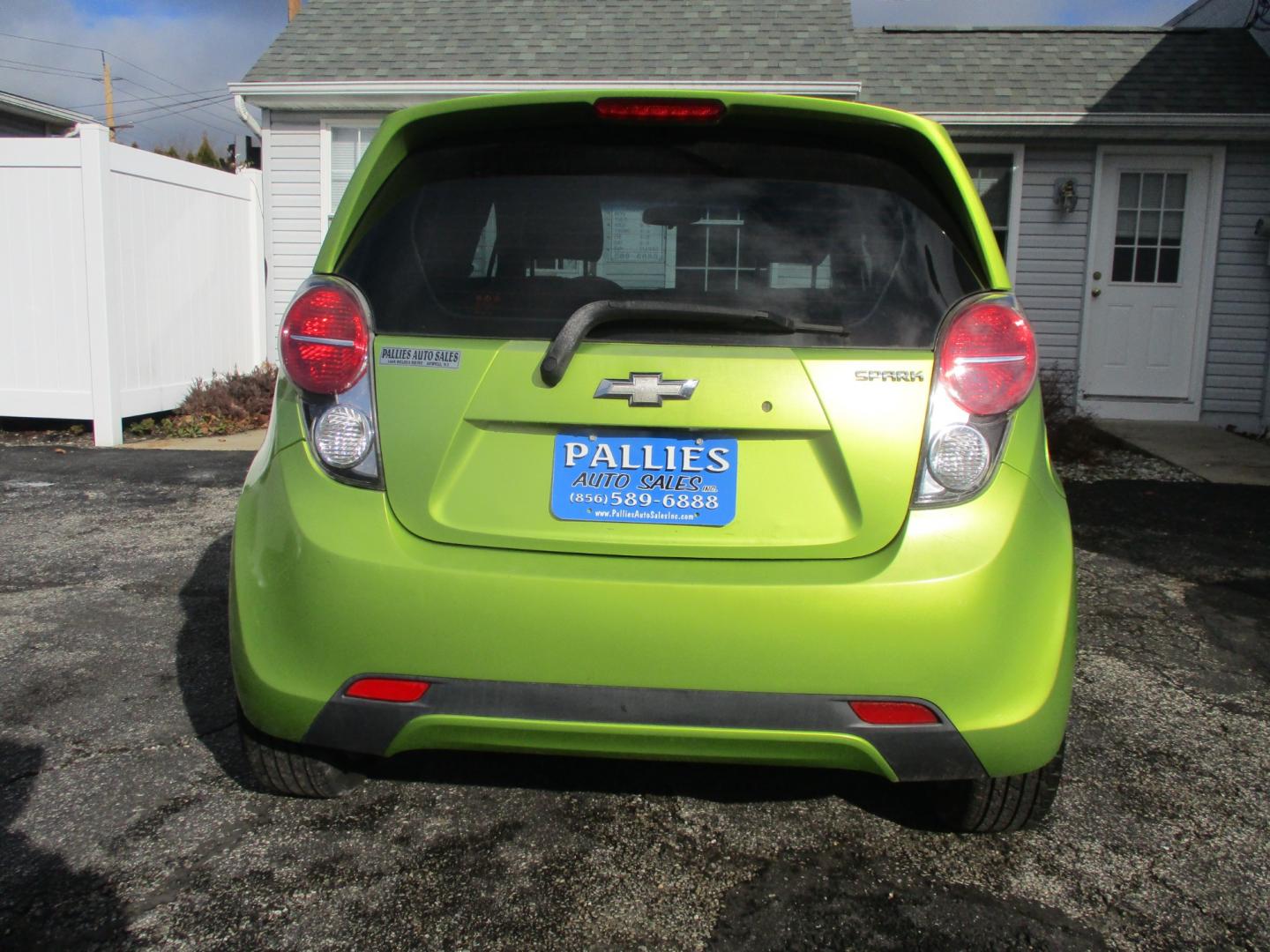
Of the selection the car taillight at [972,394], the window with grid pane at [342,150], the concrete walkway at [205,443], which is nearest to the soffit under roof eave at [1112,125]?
the window with grid pane at [342,150]

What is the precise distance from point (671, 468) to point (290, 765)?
1125 millimetres

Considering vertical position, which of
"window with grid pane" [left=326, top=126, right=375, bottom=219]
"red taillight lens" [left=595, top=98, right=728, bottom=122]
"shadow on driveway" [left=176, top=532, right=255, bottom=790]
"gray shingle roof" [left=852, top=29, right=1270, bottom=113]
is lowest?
"shadow on driveway" [left=176, top=532, right=255, bottom=790]

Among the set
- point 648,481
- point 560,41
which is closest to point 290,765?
point 648,481

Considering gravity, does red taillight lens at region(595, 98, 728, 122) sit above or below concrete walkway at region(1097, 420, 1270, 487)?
above

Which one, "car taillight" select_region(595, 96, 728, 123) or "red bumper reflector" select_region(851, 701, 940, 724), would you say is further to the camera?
"car taillight" select_region(595, 96, 728, 123)

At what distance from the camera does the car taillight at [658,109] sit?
7.29 ft

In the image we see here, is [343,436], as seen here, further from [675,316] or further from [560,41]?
[560,41]

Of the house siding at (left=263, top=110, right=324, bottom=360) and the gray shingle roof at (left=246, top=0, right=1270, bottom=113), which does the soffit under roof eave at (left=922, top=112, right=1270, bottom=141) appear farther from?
the house siding at (left=263, top=110, right=324, bottom=360)

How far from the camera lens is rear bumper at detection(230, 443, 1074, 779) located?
200 centimetres

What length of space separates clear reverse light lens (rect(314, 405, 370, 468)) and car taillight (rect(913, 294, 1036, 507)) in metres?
1.07

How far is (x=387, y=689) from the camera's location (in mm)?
2084

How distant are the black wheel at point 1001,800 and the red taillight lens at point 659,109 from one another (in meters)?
1.50

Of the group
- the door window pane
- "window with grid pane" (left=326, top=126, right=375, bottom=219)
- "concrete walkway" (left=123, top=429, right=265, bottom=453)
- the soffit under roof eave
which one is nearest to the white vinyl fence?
"concrete walkway" (left=123, top=429, right=265, bottom=453)

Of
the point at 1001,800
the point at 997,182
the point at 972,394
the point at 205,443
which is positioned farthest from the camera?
the point at 997,182
